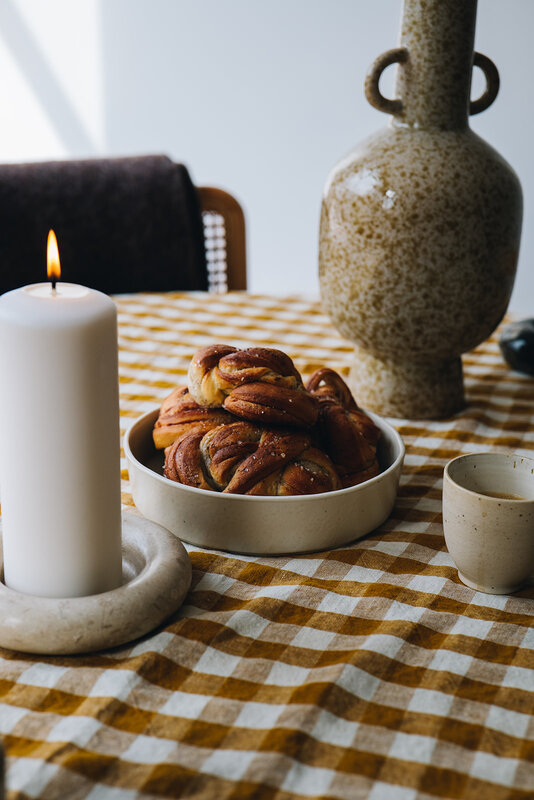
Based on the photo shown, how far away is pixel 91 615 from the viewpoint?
53 cm

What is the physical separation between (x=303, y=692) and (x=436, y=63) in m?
0.65

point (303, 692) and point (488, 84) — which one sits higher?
point (488, 84)

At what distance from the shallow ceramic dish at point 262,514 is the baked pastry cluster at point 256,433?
13 mm

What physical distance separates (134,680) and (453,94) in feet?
2.20

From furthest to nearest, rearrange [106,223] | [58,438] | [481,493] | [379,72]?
[106,223] < [379,72] < [481,493] < [58,438]

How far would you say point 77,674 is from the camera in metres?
0.53

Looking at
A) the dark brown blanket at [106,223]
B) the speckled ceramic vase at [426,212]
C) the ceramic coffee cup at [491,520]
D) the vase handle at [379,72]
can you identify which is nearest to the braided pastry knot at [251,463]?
the ceramic coffee cup at [491,520]

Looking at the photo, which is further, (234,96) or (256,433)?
(234,96)

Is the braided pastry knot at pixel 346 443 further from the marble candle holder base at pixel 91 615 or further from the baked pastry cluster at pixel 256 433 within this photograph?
the marble candle holder base at pixel 91 615

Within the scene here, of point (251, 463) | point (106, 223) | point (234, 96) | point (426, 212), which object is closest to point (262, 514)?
point (251, 463)

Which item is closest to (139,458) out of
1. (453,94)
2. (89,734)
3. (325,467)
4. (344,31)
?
(325,467)

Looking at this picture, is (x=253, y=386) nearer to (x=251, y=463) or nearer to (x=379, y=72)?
(x=251, y=463)

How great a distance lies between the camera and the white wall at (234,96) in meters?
2.75

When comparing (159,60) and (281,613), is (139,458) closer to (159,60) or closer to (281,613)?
(281,613)
